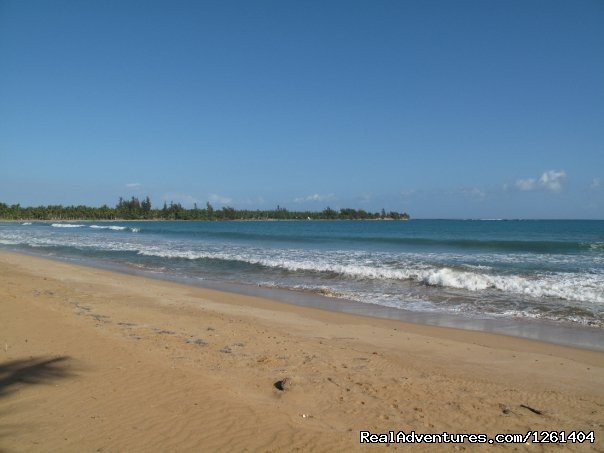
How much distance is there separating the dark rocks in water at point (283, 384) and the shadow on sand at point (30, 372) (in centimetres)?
263

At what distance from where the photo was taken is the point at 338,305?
38.6 ft

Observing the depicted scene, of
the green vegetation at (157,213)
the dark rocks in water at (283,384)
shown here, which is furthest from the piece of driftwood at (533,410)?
the green vegetation at (157,213)

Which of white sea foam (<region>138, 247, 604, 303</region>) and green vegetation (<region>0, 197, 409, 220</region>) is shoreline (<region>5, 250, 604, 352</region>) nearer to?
white sea foam (<region>138, 247, 604, 303</region>)

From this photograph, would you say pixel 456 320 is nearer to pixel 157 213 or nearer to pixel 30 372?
pixel 30 372

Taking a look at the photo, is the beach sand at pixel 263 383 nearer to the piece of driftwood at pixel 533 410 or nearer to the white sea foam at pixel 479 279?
the piece of driftwood at pixel 533 410

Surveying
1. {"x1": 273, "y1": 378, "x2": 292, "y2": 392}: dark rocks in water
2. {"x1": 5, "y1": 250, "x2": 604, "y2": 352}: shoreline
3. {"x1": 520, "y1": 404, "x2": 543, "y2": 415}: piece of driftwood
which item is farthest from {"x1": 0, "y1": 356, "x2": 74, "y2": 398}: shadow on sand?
{"x1": 5, "y1": 250, "x2": 604, "y2": 352}: shoreline

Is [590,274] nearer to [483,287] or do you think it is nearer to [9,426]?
[483,287]

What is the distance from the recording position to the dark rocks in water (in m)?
5.11

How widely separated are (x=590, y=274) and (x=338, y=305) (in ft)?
36.9

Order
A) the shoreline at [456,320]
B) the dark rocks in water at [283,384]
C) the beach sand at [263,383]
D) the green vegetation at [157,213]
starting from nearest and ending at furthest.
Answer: the beach sand at [263,383] < the dark rocks in water at [283,384] < the shoreline at [456,320] < the green vegetation at [157,213]

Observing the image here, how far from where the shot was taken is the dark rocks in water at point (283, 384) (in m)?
5.11

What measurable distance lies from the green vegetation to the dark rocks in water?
5733 inches

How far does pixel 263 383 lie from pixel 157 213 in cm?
16564

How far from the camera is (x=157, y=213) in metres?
161
